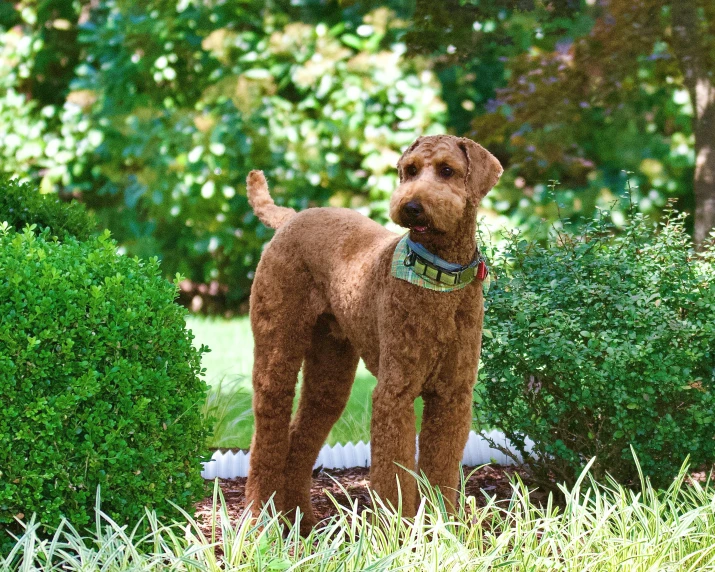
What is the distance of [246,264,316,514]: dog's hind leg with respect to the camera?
3.42 metres

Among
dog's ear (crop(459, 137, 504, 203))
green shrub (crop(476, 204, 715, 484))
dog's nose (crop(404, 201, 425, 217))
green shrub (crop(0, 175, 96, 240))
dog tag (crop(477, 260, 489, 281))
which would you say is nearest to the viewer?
dog's nose (crop(404, 201, 425, 217))

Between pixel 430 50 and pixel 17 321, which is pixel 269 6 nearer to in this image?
pixel 430 50

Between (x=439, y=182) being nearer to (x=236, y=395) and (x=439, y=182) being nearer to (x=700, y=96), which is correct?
(x=236, y=395)

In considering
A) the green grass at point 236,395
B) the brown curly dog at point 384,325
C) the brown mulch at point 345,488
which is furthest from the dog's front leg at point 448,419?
the green grass at point 236,395

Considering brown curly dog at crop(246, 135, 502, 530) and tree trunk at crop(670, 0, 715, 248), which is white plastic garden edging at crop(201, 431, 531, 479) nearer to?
brown curly dog at crop(246, 135, 502, 530)

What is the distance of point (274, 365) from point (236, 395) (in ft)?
7.23

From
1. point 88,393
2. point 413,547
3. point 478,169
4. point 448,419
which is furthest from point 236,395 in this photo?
point 478,169

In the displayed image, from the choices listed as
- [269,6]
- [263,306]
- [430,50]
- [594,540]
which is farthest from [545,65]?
Answer: [594,540]

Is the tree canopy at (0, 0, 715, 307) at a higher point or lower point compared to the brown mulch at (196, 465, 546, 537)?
higher

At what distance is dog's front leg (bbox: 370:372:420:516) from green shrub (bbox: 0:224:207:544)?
602 mm

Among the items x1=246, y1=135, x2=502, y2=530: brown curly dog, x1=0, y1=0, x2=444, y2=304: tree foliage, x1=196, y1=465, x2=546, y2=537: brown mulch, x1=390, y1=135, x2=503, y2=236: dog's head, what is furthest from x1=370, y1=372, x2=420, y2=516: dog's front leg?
x1=0, y1=0, x2=444, y2=304: tree foliage

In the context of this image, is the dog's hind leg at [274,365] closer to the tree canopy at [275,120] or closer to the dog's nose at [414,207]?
the dog's nose at [414,207]

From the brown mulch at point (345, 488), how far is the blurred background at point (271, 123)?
7.72 ft

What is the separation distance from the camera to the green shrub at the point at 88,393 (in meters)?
2.60
